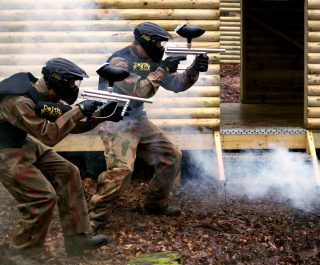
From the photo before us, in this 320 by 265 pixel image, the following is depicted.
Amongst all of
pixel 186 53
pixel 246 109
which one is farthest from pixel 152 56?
pixel 246 109

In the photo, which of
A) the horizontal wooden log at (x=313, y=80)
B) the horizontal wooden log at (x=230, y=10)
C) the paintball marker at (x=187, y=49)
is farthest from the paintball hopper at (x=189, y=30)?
the horizontal wooden log at (x=230, y=10)

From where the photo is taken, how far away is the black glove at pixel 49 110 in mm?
4969

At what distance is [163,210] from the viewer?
7023 mm

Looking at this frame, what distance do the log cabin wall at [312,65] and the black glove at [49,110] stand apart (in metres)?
4.29

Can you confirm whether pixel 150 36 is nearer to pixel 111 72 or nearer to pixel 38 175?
pixel 111 72

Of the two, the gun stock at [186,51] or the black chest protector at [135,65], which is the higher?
the gun stock at [186,51]

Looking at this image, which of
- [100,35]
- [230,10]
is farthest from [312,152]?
[230,10]

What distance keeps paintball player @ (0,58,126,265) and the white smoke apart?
3.01m

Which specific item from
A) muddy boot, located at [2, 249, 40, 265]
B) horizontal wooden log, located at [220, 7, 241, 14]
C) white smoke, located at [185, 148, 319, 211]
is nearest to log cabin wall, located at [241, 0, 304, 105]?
white smoke, located at [185, 148, 319, 211]

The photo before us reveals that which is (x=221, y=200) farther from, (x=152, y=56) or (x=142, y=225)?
(x=152, y=56)

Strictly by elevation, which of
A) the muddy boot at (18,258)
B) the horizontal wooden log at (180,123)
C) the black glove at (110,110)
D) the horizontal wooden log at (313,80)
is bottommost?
the muddy boot at (18,258)

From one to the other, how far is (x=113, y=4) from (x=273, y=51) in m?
5.06

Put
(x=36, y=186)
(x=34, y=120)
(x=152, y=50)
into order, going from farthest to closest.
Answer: (x=152, y=50) < (x=36, y=186) < (x=34, y=120)

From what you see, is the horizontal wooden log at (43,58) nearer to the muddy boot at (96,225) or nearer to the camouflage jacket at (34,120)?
the muddy boot at (96,225)
